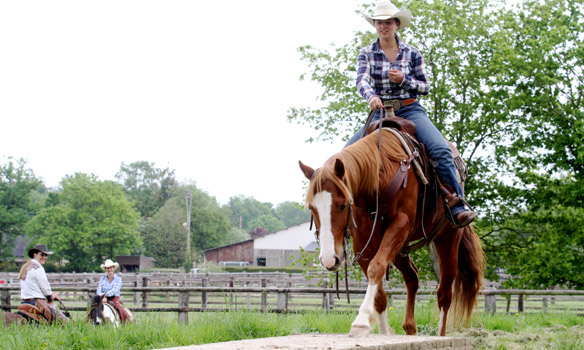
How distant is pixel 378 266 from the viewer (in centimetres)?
487

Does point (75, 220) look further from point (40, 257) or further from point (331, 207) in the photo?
point (331, 207)

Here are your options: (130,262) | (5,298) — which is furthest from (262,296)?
(130,262)

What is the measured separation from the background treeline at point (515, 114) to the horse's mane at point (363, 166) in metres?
11.3

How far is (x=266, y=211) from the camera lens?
630 ft

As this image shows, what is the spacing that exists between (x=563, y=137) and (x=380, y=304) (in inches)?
500

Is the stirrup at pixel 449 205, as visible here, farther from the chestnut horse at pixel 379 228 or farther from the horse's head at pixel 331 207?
the horse's head at pixel 331 207

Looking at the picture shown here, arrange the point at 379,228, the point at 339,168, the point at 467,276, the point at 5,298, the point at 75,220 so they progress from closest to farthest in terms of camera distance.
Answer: the point at 339,168, the point at 379,228, the point at 467,276, the point at 5,298, the point at 75,220

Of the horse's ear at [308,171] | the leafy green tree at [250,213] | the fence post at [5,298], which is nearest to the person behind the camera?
the horse's ear at [308,171]

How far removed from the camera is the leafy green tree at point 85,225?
199 feet

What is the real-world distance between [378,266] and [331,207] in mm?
711

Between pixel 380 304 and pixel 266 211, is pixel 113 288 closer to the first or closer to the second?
pixel 380 304

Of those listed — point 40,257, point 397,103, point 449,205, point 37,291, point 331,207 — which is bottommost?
point 37,291

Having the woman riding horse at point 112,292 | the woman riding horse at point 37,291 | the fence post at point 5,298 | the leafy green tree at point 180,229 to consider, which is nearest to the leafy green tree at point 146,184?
the leafy green tree at point 180,229

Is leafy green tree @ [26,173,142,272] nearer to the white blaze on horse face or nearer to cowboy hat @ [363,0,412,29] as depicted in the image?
cowboy hat @ [363,0,412,29]
